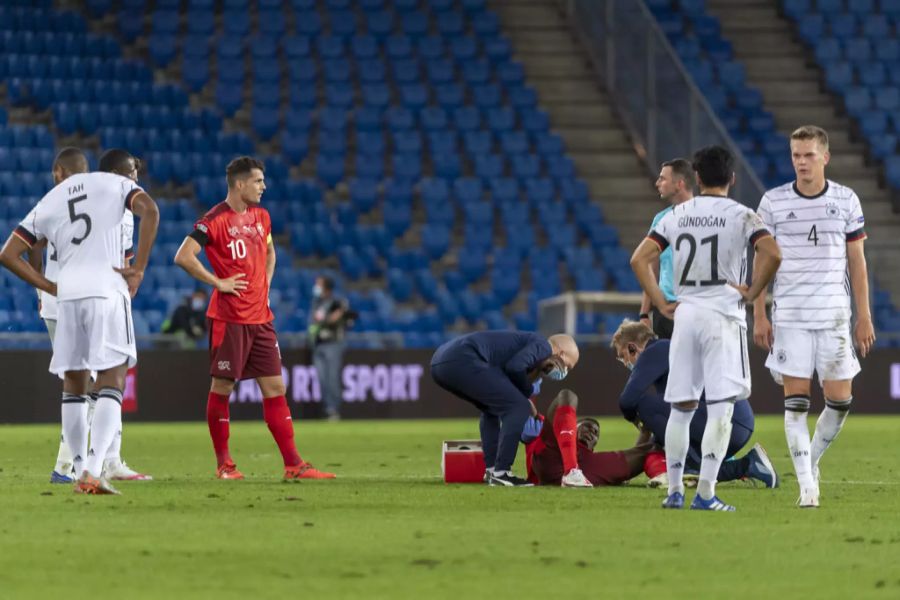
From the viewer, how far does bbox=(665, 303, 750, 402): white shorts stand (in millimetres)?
8656

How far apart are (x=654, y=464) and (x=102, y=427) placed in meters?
3.69

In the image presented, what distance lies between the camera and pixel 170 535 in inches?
300

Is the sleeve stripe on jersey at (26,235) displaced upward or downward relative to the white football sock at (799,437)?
upward

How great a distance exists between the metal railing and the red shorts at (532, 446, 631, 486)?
1352cm

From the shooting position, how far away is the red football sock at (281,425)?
11.6 metres

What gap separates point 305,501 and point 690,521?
7.89ft

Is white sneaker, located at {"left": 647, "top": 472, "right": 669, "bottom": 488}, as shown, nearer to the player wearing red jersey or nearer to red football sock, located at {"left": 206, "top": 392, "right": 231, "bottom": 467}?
the player wearing red jersey

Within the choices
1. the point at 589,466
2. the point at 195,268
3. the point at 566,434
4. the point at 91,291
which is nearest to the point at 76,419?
the point at 91,291

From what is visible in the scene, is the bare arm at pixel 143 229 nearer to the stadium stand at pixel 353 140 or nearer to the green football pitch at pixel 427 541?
the green football pitch at pixel 427 541

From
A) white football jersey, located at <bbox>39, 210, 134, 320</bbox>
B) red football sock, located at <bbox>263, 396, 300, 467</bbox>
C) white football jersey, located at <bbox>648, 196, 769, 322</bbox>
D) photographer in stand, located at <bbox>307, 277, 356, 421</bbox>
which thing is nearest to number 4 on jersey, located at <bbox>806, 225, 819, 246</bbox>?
white football jersey, located at <bbox>648, 196, 769, 322</bbox>

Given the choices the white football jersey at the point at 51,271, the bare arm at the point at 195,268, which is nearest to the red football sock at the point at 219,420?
the bare arm at the point at 195,268

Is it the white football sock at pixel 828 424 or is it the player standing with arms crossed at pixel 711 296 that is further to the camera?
the white football sock at pixel 828 424

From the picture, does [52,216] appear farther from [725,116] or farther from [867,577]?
[725,116]

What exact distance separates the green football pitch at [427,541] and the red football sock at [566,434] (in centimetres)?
37
